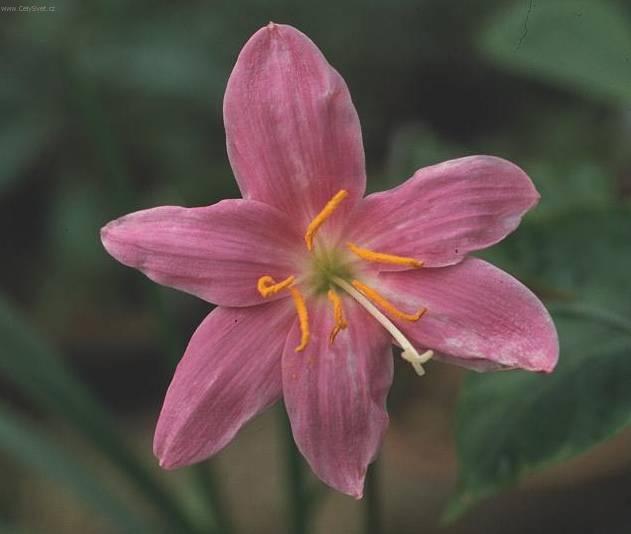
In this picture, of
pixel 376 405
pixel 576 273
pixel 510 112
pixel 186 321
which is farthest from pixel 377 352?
pixel 510 112

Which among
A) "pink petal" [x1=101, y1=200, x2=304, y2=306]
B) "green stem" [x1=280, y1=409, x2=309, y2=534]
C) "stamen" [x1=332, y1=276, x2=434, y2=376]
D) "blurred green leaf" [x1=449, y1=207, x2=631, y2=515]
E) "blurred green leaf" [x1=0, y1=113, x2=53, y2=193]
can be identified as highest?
"pink petal" [x1=101, y1=200, x2=304, y2=306]

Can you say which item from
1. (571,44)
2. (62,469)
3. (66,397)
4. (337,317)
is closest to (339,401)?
(337,317)

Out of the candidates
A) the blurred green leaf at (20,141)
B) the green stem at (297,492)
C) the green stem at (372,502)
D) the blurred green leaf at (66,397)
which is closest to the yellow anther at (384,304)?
the green stem at (372,502)

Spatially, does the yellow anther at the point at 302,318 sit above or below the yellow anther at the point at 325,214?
below

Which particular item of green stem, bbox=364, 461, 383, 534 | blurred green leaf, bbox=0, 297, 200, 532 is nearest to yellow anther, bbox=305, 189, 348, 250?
green stem, bbox=364, 461, 383, 534

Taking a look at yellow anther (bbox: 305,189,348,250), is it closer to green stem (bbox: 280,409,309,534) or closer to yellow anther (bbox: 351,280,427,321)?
yellow anther (bbox: 351,280,427,321)

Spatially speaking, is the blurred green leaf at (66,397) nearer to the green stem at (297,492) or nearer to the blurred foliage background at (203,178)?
the blurred foliage background at (203,178)

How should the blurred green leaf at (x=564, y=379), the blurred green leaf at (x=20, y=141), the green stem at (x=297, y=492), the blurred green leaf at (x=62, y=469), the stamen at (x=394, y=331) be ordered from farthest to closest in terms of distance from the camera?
the blurred green leaf at (x=20, y=141), the blurred green leaf at (x=62, y=469), the green stem at (x=297, y=492), the blurred green leaf at (x=564, y=379), the stamen at (x=394, y=331)
